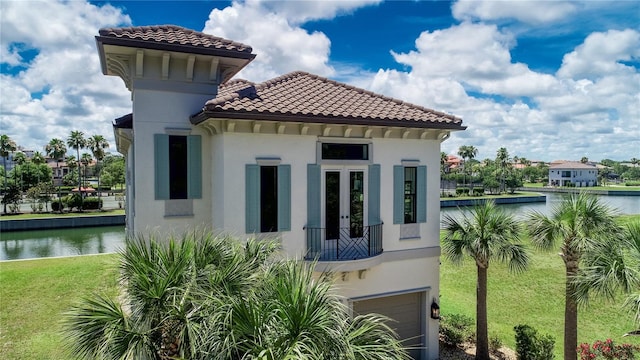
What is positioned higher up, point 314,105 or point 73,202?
point 314,105

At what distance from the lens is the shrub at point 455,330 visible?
1159cm

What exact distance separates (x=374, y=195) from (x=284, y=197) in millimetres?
2414

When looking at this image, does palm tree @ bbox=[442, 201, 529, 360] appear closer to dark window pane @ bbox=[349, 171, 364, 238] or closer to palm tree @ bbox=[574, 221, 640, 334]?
palm tree @ bbox=[574, 221, 640, 334]

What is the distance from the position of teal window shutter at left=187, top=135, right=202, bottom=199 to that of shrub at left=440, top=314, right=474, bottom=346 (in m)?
8.41

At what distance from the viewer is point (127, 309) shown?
519 cm

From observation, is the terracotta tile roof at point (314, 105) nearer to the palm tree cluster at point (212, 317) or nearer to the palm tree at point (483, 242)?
the palm tree at point (483, 242)

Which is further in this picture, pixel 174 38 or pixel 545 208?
pixel 545 208

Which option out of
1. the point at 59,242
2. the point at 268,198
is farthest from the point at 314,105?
the point at 59,242

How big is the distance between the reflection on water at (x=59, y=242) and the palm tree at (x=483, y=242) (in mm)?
23074

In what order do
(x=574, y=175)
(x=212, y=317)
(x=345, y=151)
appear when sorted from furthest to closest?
(x=574, y=175)
(x=345, y=151)
(x=212, y=317)

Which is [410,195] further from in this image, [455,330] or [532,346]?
[532,346]

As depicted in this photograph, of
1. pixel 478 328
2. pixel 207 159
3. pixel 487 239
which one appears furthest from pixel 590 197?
pixel 207 159

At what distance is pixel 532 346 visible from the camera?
32.9 ft

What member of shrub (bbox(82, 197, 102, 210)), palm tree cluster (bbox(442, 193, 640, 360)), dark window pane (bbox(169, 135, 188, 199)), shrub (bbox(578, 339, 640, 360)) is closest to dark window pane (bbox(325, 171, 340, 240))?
palm tree cluster (bbox(442, 193, 640, 360))
